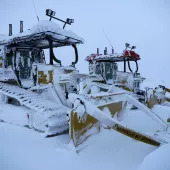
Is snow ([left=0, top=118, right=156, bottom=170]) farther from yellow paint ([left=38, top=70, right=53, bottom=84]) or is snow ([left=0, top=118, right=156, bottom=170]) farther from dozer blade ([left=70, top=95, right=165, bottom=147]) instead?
yellow paint ([left=38, top=70, right=53, bottom=84])

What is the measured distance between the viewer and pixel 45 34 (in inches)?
182

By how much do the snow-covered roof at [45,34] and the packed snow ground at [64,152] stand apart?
233 cm

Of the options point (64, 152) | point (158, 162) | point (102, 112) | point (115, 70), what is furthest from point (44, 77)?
point (115, 70)

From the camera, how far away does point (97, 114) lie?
3000mm

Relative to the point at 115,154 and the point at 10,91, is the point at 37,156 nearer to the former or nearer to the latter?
the point at 115,154

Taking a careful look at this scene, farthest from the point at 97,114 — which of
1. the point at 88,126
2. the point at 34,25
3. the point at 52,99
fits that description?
the point at 34,25

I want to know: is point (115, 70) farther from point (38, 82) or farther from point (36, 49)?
point (38, 82)

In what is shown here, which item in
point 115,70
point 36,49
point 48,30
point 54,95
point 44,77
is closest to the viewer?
point 48,30

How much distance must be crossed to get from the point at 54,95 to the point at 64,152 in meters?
1.86

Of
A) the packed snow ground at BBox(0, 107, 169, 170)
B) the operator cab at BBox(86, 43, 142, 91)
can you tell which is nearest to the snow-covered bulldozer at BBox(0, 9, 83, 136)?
the packed snow ground at BBox(0, 107, 169, 170)

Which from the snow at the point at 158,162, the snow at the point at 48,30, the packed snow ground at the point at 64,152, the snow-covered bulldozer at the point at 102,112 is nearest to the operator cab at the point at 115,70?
the snow-covered bulldozer at the point at 102,112

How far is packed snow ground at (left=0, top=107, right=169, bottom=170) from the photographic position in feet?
9.25

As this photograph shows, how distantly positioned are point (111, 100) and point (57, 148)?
1.45 meters

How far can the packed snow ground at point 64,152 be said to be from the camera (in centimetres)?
282
